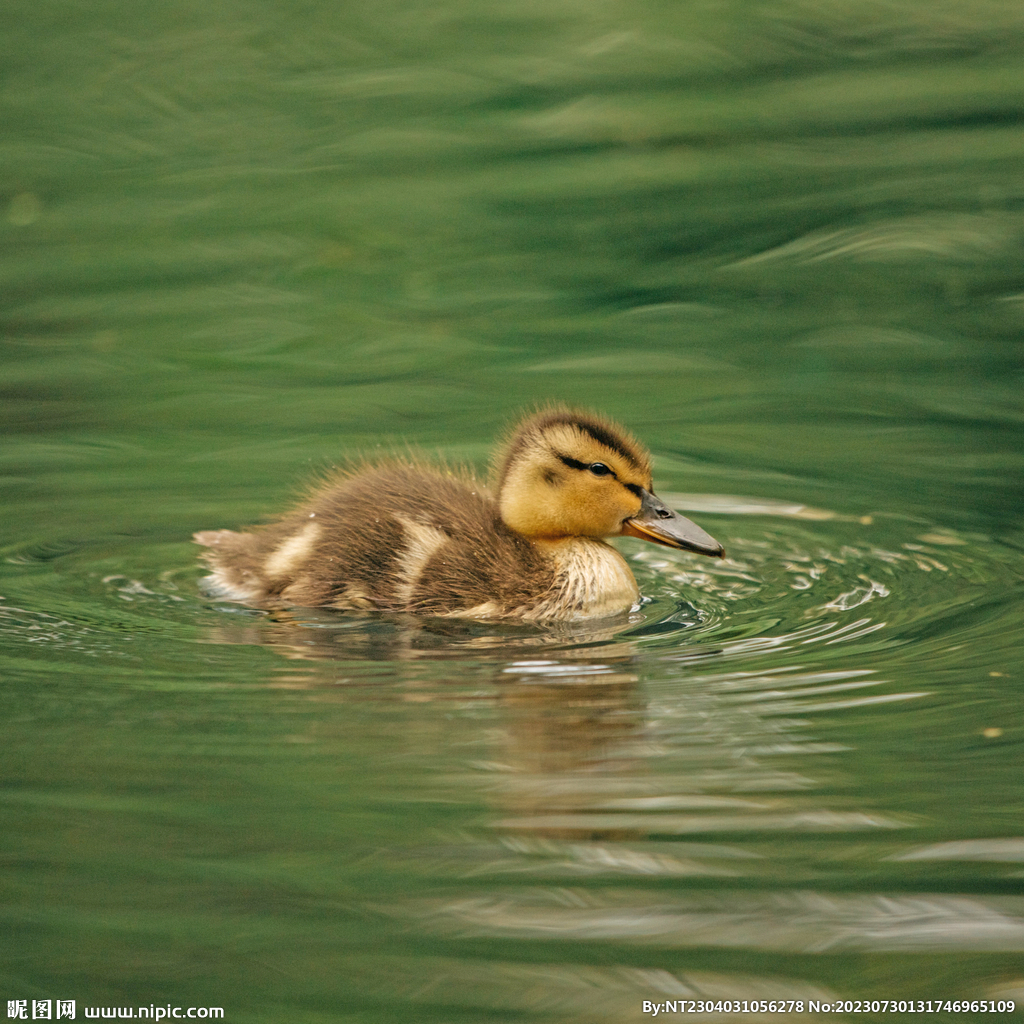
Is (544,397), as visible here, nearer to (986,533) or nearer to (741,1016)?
(986,533)

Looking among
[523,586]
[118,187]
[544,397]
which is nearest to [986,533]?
[523,586]

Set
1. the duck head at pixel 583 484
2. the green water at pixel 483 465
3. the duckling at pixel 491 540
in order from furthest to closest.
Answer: the duck head at pixel 583 484 < the duckling at pixel 491 540 < the green water at pixel 483 465

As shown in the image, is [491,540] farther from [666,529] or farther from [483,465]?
[483,465]

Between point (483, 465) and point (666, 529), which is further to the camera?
point (483, 465)

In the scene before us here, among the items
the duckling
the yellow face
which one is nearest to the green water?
the duckling

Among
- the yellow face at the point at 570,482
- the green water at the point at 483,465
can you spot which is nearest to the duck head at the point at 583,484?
the yellow face at the point at 570,482

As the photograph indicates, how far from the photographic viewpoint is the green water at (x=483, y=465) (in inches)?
108

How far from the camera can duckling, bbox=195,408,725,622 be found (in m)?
4.51

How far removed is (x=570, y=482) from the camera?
4641 mm

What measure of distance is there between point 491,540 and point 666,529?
463mm

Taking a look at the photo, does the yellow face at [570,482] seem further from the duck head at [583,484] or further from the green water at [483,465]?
the green water at [483,465]

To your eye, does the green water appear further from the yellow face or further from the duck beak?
the yellow face

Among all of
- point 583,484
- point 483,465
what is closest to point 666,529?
point 583,484

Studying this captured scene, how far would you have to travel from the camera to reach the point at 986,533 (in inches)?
194
